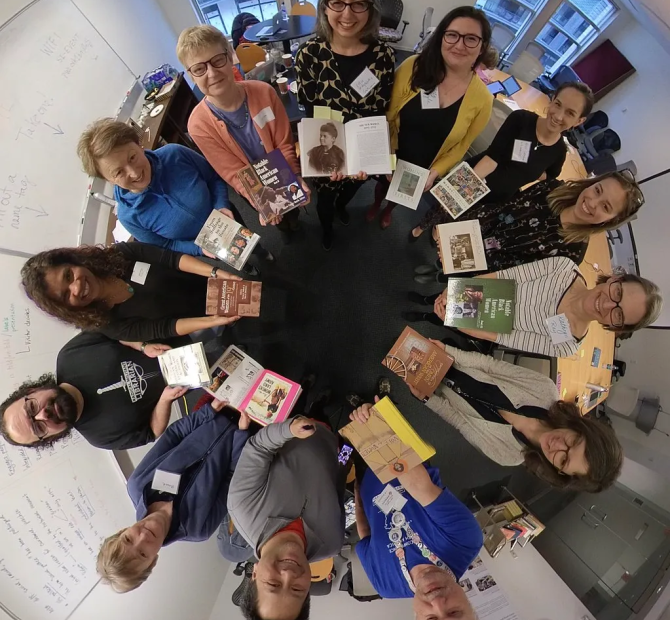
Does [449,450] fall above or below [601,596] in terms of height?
above

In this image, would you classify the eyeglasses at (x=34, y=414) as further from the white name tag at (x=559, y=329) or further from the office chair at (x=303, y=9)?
the office chair at (x=303, y=9)

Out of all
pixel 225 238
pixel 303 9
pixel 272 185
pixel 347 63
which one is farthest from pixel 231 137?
pixel 303 9

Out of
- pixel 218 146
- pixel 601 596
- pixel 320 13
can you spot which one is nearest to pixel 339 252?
pixel 218 146

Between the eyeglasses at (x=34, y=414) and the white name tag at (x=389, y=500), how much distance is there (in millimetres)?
2032

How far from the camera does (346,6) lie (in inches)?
76.1

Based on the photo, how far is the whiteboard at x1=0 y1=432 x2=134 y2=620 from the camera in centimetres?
181

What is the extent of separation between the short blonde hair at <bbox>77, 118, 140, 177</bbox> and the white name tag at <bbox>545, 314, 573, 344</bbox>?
278 centimetres

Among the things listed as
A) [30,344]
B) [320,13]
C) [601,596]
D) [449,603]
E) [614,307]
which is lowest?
[601,596]

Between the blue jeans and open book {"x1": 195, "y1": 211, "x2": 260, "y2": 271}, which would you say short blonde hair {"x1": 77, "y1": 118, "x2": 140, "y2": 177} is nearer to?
open book {"x1": 195, "y1": 211, "x2": 260, "y2": 271}

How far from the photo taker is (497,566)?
281 centimetres

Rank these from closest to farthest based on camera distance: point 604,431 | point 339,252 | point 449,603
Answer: point 449,603 < point 604,431 < point 339,252

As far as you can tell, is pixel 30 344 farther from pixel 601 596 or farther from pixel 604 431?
pixel 601 596

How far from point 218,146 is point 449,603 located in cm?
310

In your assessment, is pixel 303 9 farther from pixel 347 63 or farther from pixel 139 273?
pixel 139 273
